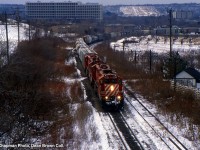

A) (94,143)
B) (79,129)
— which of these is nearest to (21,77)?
(79,129)

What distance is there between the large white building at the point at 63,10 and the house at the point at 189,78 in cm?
14147

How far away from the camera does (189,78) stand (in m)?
33.0

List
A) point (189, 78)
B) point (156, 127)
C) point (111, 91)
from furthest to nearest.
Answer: point (189, 78), point (111, 91), point (156, 127)

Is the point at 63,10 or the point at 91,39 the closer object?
the point at 91,39

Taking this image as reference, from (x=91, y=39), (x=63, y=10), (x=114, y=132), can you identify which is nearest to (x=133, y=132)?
(x=114, y=132)

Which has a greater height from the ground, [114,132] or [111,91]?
[111,91]

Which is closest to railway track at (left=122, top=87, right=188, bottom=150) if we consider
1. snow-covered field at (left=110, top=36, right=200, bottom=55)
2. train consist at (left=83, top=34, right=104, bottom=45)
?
snow-covered field at (left=110, top=36, right=200, bottom=55)

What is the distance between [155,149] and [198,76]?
18884mm

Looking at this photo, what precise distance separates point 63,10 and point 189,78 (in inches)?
5867

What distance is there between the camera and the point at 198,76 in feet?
109

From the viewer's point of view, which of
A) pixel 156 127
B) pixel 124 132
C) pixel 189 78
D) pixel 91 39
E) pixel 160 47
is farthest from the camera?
pixel 160 47

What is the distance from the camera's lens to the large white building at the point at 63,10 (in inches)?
6781

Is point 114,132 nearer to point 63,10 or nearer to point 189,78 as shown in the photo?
point 189,78

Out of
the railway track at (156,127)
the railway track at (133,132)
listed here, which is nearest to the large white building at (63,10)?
the railway track at (156,127)
